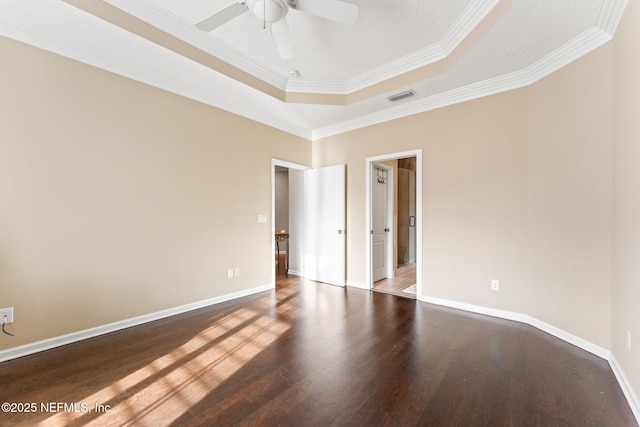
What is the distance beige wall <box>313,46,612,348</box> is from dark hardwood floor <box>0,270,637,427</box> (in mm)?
455

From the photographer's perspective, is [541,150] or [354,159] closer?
→ [541,150]

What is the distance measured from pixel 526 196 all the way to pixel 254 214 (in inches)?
143

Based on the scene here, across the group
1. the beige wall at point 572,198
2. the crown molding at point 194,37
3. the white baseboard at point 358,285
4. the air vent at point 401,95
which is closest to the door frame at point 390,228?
the white baseboard at point 358,285

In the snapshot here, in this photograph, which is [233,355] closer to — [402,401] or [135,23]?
[402,401]

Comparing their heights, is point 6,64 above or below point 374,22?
below

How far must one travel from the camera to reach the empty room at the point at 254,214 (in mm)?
1877

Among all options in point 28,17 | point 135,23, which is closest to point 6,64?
point 28,17

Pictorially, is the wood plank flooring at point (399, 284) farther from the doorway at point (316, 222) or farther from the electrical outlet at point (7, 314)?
the electrical outlet at point (7, 314)

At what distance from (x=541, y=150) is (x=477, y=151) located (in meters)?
0.65

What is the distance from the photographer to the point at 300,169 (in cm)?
512

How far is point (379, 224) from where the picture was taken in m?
5.02

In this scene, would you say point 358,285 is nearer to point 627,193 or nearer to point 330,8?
point 627,193

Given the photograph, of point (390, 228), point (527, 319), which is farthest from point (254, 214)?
point (527, 319)

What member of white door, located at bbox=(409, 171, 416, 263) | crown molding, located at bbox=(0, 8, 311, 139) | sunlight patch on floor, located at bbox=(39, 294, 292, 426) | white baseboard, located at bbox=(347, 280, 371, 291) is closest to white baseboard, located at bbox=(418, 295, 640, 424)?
white baseboard, located at bbox=(347, 280, 371, 291)
